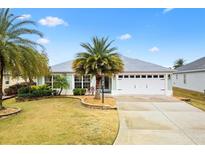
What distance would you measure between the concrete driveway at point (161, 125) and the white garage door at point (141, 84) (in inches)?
290

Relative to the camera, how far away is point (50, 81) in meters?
22.0

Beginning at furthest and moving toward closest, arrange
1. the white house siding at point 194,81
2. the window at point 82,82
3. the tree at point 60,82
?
the white house siding at point 194,81
the window at point 82,82
the tree at point 60,82

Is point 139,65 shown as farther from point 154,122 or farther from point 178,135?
point 178,135

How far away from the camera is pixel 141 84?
850 inches

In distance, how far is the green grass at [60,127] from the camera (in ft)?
25.7

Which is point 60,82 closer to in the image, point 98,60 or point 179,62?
point 98,60

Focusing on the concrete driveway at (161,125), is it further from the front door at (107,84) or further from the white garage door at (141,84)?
the front door at (107,84)

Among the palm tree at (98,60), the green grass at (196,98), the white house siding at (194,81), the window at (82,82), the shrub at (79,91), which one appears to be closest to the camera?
the green grass at (196,98)

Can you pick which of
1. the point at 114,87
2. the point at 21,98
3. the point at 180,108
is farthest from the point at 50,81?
the point at 180,108

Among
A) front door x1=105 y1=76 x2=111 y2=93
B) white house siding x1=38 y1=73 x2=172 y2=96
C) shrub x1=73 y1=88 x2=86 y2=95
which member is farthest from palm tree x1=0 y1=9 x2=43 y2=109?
front door x1=105 y1=76 x2=111 y2=93

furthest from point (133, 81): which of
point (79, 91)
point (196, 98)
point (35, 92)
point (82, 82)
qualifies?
point (35, 92)

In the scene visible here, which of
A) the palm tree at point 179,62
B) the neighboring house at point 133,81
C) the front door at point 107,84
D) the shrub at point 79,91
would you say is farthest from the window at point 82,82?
the palm tree at point 179,62

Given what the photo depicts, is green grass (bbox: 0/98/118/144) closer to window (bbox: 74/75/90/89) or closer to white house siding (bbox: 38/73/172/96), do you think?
white house siding (bbox: 38/73/172/96)
